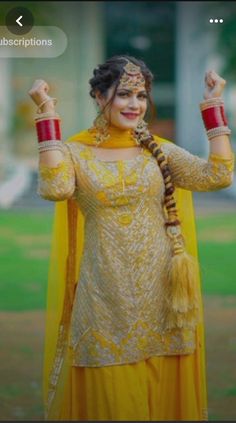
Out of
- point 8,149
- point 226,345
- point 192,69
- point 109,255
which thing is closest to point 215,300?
point 226,345

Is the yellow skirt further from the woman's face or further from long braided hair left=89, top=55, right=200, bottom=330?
the woman's face

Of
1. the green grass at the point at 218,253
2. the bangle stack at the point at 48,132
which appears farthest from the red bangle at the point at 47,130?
the green grass at the point at 218,253

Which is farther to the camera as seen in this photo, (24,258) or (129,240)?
(24,258)

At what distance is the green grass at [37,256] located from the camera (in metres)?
6.25

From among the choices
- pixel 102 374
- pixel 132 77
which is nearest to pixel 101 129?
pixel 132 77

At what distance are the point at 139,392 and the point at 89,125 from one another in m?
3.96

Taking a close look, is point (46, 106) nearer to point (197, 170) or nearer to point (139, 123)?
point (139, 123)

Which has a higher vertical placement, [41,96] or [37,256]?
[37,256]

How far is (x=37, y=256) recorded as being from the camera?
7797 mm

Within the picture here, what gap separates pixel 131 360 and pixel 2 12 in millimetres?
1349

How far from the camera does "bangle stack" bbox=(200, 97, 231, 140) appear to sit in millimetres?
2660

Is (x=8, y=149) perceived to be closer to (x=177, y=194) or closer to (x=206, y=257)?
(x=206, y=257)

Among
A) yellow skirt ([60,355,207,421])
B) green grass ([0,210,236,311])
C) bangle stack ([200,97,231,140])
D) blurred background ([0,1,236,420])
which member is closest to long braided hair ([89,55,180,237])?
bangle stack ([200,97,231,140])

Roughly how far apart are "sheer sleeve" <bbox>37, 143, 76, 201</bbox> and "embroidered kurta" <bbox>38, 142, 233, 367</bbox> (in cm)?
1
